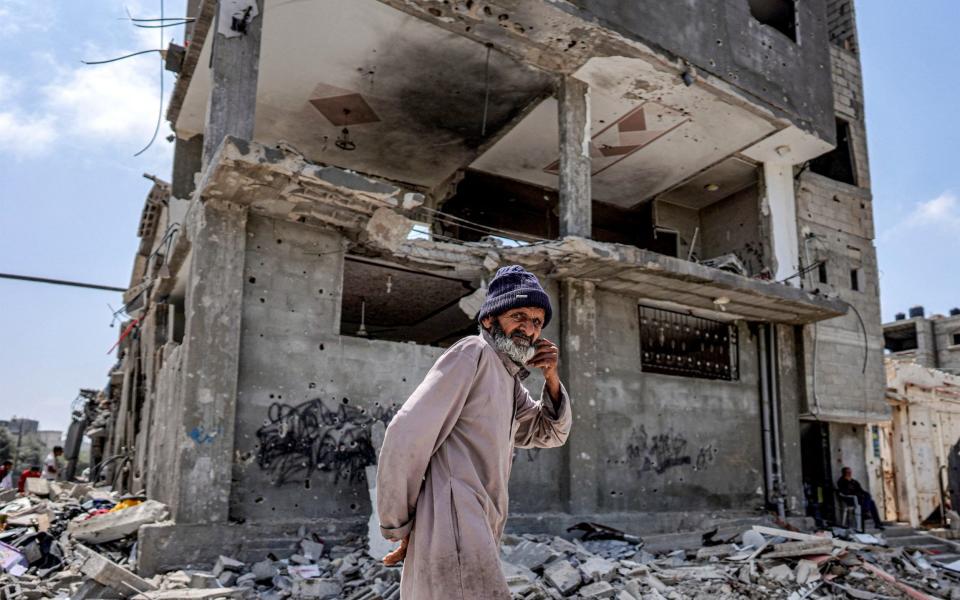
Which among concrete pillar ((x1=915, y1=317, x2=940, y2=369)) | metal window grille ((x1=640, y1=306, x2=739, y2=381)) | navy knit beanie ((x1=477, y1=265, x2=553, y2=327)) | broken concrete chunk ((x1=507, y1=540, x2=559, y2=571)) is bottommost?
broken concrete chunk ((x1=507, y1=540, x2=559, y2=571))

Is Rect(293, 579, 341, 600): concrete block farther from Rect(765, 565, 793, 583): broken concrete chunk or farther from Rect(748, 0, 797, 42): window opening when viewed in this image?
Rect(748, 0, 797, 42): window opening

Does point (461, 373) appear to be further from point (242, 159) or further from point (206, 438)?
point (206, 438)

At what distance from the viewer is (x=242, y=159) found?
7.71m

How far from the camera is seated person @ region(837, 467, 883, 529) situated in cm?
1400

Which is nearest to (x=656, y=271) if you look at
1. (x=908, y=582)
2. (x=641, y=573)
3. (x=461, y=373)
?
(x=641, y=573)

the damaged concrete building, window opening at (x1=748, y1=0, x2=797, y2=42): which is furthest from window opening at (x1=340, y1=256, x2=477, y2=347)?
window opening at (x1=748, y1=0, x2=797, y2=42)

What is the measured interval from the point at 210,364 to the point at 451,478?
670 cm

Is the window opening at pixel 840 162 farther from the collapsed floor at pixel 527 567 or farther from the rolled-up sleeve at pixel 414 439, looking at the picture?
the rolled-up sleeve at pixel 414 439

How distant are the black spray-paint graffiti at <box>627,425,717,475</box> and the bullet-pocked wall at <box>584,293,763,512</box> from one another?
16 mm

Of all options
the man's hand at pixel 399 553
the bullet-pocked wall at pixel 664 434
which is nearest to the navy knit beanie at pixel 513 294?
the man's hand at pixel 399 553

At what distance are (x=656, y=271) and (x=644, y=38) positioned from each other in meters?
3.55

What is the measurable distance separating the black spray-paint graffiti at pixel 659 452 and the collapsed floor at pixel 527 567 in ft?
4.60

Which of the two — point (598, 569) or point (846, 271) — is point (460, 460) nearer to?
point (598, 569)

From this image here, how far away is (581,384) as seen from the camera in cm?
1116
